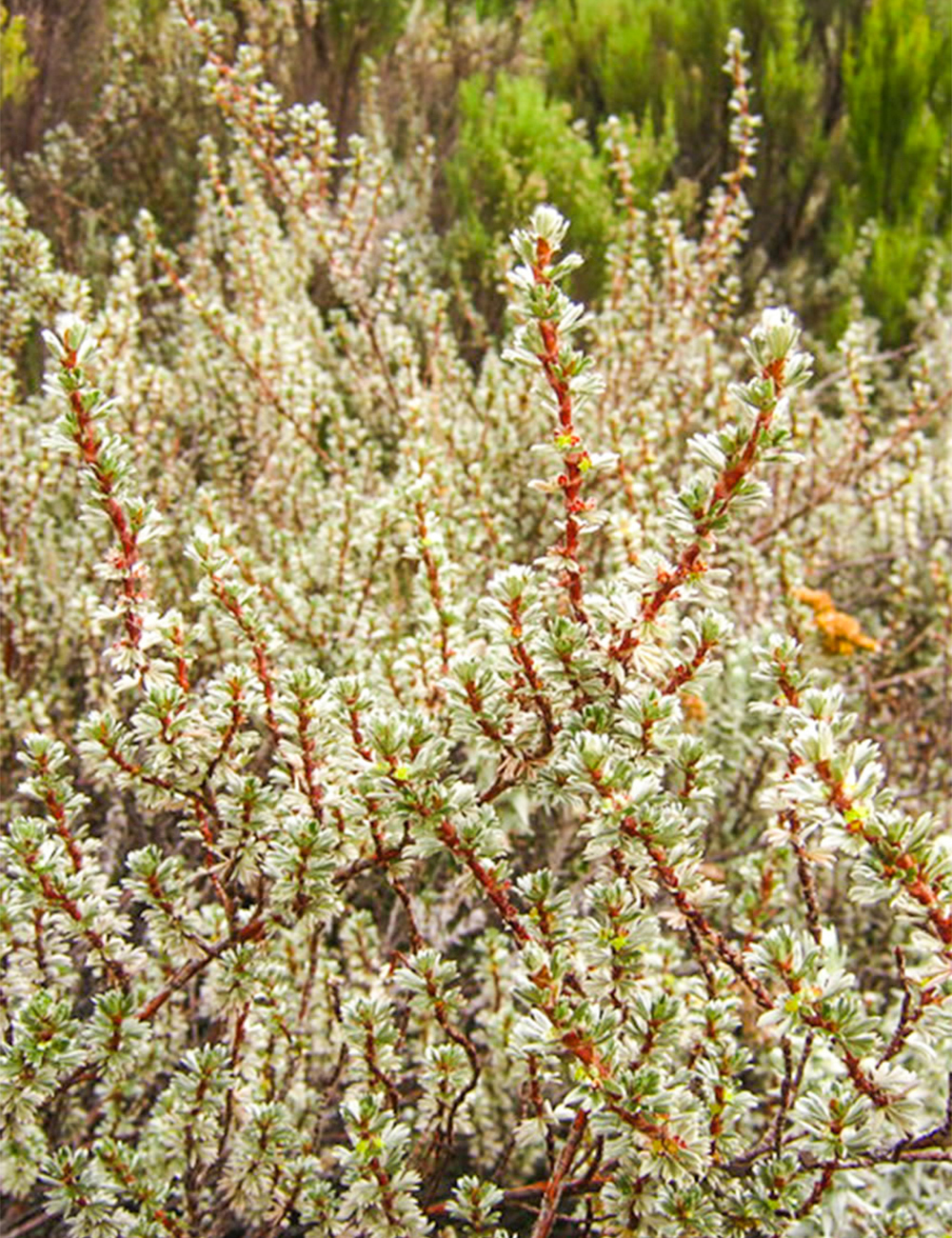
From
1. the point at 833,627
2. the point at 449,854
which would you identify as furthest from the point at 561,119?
the point at 449,854

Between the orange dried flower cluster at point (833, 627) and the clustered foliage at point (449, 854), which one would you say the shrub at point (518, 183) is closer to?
the clustered foliage at point (449, 854)

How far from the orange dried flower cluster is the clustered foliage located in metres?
0.02

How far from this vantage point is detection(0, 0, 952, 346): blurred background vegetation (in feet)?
12.3

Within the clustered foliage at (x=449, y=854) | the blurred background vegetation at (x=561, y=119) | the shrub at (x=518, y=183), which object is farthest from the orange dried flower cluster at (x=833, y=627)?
the shrub at (x=518, y=183)

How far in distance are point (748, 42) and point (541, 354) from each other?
4.27 meters

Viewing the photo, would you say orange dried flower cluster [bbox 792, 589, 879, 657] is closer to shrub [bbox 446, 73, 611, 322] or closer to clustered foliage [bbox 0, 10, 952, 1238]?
clustered foliage [bbox 0, 10, 952, 1238]

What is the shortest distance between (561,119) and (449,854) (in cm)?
343

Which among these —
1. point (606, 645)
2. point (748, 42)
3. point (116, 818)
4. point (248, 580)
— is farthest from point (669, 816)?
point (748, 42)

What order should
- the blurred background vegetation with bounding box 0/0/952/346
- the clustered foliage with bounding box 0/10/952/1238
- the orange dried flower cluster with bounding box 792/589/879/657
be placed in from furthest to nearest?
the blurred background vegetation with bounding box 0/0/952/346
the orange dried flower cluster with bounding box 792/589/879/657
the clustered foliage with bounding box 0/10/952/1238

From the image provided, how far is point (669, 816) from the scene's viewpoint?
967 millimetres

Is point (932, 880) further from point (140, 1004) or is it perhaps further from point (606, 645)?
point (140, 1004)

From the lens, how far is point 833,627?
2521mm

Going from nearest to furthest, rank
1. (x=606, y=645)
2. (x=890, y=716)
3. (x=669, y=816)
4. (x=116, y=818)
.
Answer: (x=669, y=816) < (x=606, y=645) < (x=116, y=818) < (x=890, y=716)

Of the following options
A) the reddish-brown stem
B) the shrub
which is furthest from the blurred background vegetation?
the reddish-brown stem
